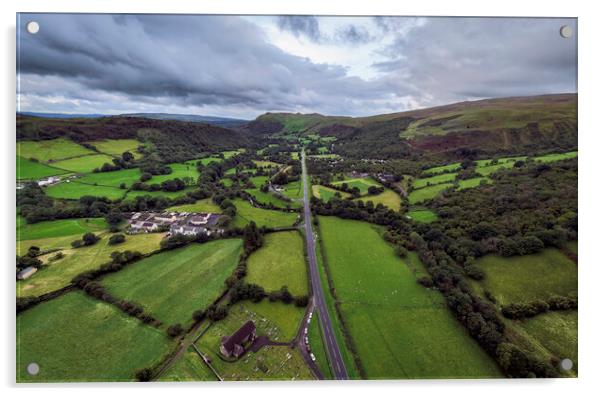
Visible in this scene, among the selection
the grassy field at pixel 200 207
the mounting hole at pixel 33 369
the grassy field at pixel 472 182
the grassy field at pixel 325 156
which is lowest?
the mounting hole at pixel 33 369

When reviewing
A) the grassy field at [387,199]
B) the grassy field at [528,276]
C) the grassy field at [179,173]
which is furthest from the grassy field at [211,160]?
the grassy field at [528,276]

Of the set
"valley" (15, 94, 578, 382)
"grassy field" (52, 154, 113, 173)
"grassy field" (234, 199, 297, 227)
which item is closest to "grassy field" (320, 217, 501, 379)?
"valley" (15, 94, 578, 382)

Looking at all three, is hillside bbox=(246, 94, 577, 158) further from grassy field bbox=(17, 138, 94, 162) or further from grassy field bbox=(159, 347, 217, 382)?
grassy field bbox=(17, 138, 94, 162)

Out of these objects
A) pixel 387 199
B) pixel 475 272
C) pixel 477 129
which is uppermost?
pixel 477 129

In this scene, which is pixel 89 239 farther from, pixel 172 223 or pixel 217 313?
pixel 217 313

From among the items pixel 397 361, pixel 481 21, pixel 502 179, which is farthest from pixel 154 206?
pixel 502 179

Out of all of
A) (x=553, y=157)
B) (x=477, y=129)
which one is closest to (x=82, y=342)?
(x=553, y=157)

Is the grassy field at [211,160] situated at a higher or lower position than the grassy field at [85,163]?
higher

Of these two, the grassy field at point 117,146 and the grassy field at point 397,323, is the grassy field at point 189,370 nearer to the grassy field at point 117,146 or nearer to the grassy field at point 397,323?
the grassy field at point 397,323
